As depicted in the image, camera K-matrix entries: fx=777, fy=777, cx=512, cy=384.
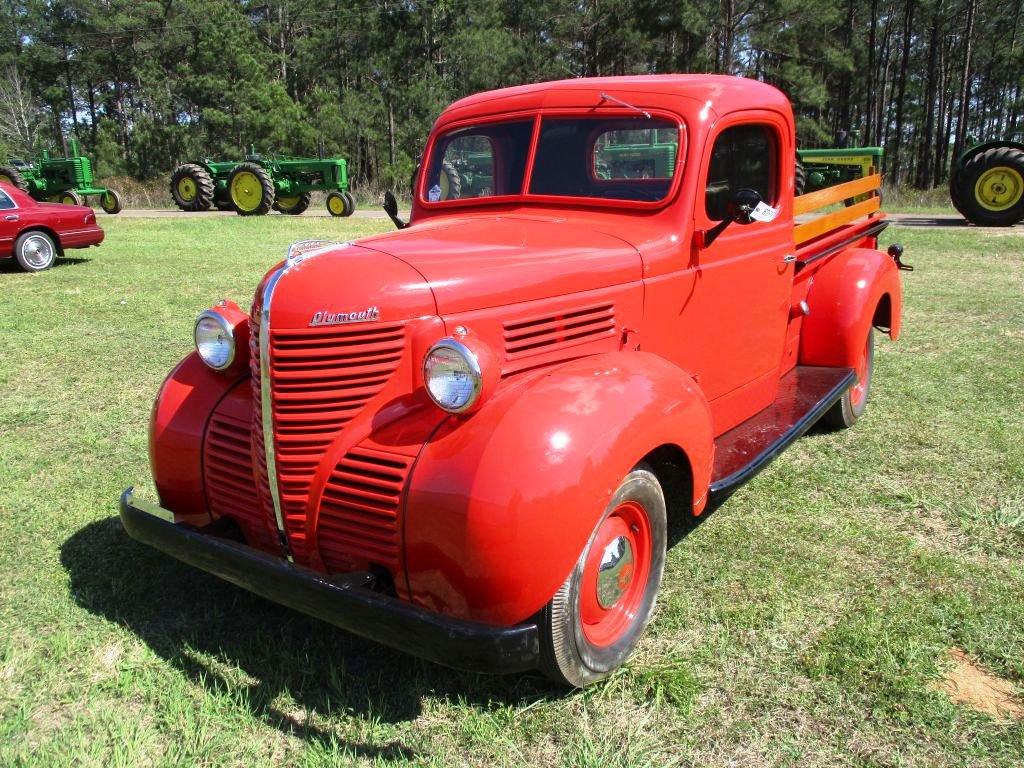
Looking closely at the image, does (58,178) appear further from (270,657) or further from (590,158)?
(270,657)

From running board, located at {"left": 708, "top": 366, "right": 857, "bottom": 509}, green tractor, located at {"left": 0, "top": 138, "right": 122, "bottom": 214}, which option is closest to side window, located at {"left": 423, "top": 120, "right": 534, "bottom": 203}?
running board, located at {"left": 708, "top": 366, "right": 857, "bottom": 509}

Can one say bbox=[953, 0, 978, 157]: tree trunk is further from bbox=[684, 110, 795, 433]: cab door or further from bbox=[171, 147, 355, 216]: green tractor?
bbox=[684, 110, 795, 433]: cab door

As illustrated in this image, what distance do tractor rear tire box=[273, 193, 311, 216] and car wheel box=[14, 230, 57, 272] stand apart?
10.8 m

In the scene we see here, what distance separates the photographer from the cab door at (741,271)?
345 centimetres

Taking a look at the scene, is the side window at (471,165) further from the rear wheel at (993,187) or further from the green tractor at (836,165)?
the rear wheel at (993,187)

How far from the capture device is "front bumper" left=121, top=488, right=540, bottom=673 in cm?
211

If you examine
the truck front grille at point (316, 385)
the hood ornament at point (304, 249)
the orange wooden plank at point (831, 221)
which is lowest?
the truck front grille at point (316, 385)

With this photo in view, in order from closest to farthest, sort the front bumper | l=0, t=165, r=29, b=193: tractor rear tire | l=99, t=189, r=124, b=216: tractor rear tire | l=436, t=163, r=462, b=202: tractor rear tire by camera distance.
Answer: the front bumper < l=436, t=163, r=462, b=202: tractor rear tire < l=99, t=189, r=124, b=216: tractor rear tire < l=0, t=165, r=29, b=193: tractor rear tire

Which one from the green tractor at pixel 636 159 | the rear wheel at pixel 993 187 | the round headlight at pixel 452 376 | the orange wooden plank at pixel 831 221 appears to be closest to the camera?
the round headlight at pixel 452 376

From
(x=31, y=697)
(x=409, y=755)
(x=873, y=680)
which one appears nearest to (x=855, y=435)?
(x=873, y=680)

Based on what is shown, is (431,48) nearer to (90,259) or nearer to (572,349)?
(90,259)

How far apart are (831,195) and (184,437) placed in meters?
4.04

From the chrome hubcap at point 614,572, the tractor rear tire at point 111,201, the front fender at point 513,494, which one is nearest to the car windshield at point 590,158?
the front fender at point 513,494

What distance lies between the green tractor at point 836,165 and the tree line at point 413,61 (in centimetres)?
1499
